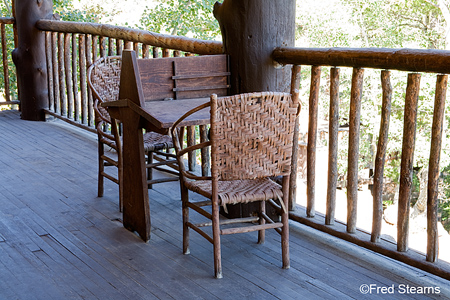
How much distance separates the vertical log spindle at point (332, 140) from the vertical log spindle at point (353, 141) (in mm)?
112

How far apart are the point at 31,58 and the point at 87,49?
1176mm

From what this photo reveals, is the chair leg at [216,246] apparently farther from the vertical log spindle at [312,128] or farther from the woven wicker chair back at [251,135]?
the vertical log spindle at [312,128]

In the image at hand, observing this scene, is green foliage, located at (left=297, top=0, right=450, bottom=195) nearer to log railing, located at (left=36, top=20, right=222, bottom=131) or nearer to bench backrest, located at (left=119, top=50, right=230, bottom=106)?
log railing, located at (left=36, top=20, right=222, bottom=131)

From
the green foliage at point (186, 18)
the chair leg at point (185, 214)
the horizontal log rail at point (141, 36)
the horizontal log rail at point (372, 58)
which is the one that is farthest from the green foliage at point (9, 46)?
the chair leg at point (185, 214)

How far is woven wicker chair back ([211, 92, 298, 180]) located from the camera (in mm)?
2428

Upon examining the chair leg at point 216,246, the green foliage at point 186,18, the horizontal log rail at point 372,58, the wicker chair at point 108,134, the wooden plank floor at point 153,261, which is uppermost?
the green foliage at point 186,18

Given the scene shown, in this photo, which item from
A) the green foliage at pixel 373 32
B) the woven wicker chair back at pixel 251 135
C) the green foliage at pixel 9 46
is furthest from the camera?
the green foliage at pixel 373 32

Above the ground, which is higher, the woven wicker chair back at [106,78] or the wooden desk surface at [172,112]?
the woven wicker chair back at [106,78]

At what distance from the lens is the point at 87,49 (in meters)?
5.26

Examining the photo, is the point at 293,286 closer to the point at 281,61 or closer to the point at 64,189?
the point at 281,61

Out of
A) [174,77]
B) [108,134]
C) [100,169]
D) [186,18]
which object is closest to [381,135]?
[174,77]

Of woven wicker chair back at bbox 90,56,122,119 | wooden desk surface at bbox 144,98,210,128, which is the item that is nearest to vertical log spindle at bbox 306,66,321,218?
wooden desk surface at bbox 144,98,210,128

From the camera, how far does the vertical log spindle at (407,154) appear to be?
8.39ft

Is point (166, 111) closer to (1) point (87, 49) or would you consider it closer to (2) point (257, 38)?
(2) point (257, 38)
